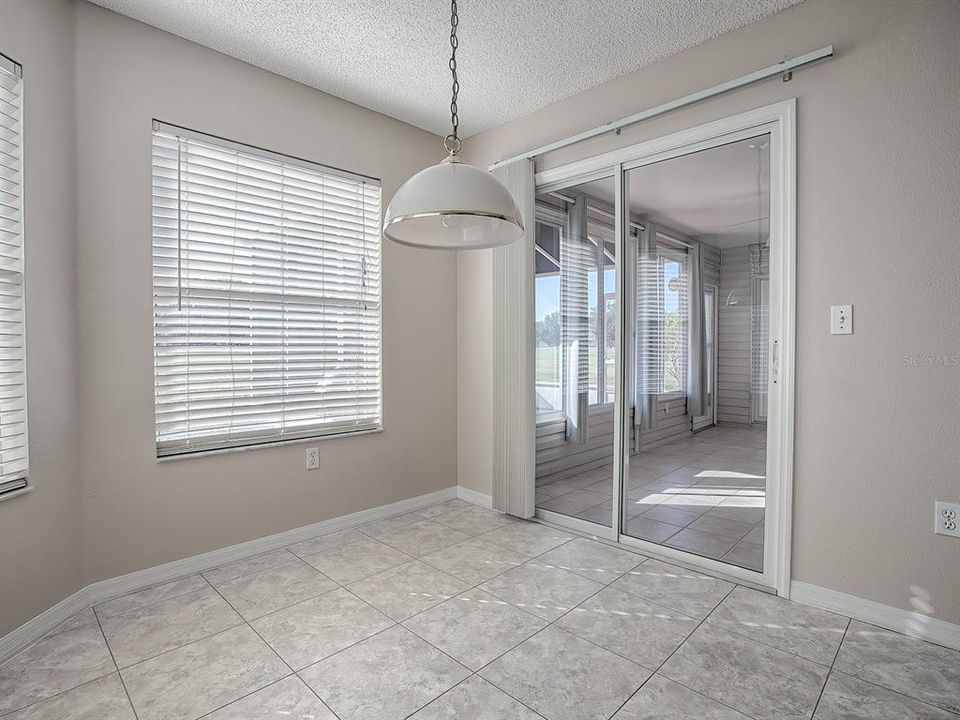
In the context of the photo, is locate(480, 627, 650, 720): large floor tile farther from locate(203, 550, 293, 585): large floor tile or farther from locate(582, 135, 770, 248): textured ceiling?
locate(582, 135, 770, 248): textured ceiling

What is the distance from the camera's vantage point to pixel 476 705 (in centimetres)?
171

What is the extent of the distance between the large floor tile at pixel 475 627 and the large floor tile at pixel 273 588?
62cm

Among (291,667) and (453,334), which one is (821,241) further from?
(291,667)

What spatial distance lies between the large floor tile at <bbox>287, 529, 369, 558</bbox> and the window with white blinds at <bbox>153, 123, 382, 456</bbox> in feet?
2.14

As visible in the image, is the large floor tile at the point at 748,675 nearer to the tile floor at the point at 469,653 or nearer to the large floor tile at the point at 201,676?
the tile floor at the point at 469,653

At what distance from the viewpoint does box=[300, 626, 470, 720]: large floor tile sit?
5.59ft

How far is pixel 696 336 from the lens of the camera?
9.47ft

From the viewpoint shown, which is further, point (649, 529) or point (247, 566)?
point (649, 529)

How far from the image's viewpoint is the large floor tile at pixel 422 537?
305 centimetres

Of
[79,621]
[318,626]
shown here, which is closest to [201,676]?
[318,626]

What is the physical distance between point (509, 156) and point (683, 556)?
2.82m

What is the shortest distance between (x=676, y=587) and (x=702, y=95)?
8.19 feet

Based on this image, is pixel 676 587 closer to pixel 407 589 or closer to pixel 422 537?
pixel 407 589

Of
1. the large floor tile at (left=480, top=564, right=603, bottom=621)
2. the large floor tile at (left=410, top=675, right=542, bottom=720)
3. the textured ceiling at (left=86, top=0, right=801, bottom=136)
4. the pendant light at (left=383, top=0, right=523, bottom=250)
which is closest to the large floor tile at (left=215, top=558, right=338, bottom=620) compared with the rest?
the large floor tile at (left=480, top=564, right=603, bottom=621)
